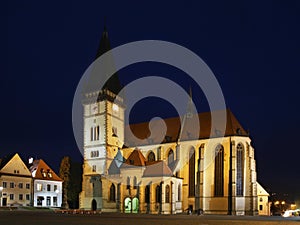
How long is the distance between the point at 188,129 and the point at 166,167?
8503 millimetres

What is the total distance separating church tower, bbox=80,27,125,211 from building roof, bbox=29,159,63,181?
7.34 metres

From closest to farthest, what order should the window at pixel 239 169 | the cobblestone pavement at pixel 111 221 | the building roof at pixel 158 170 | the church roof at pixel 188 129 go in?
the cobblestone pavement at pixel 111 221
the building roof at pixel 158 170
the window at pixel 239 169
the church roof at pixel 188 129

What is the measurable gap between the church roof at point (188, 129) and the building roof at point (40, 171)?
14.1 meters

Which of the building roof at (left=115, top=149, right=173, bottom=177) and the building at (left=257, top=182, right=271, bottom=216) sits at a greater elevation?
the building roof at (left=115, top=149, right=173, bottom=177)

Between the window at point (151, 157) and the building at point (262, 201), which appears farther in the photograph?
the window at point (151, 157)

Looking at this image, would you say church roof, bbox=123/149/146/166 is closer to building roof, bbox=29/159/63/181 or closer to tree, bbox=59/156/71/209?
building roof, bbox=29/159/63/181

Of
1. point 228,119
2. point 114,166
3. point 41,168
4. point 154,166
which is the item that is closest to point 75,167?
point 41,168

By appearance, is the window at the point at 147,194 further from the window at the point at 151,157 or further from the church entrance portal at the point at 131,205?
the window at the point at 151,157

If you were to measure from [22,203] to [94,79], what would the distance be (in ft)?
72.1

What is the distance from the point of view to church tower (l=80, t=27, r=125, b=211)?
65312 mm

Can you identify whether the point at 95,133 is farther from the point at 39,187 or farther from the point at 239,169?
the point at 239,169

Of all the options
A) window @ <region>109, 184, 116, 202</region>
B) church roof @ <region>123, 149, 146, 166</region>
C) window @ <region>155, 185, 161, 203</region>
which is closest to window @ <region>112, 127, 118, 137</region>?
church roof @ <region>123, 149, 146, 166</region>

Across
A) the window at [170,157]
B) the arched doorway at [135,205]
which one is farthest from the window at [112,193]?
the window at [170,157]

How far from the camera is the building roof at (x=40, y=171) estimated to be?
69.4 meters
